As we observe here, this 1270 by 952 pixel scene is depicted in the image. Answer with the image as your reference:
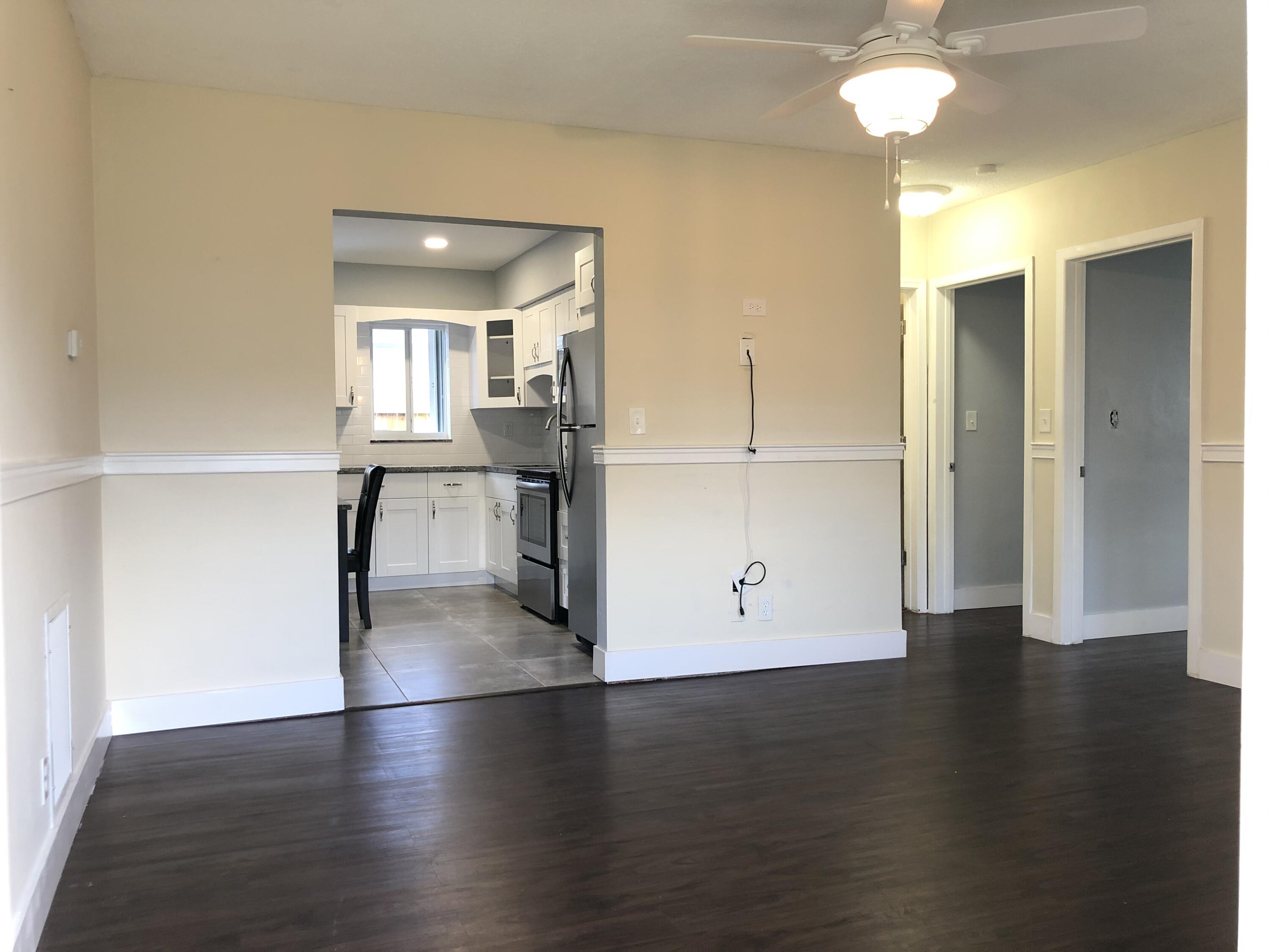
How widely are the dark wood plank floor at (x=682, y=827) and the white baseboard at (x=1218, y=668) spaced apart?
0.89 feet

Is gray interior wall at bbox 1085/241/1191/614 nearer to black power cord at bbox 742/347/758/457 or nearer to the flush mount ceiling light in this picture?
the flush mount ceiling light

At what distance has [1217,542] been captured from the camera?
170 inches

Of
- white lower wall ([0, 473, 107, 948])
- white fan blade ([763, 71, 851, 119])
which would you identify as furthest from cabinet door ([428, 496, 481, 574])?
white fan blade ([763, 71, 851, 119])

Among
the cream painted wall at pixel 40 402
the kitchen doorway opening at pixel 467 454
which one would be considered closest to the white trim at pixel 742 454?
the kitchen doorway opening at pixel 467 454

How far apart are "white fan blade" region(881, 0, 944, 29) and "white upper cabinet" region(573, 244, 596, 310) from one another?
2.83 metres

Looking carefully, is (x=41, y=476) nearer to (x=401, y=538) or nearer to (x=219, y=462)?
(x=219, y=462)

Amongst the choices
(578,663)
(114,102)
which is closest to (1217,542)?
(578,663)

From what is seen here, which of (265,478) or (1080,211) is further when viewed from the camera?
(1080,211)

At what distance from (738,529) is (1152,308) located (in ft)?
9.23

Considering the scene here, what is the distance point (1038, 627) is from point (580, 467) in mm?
2698

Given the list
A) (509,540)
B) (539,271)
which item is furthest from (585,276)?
(509,540)

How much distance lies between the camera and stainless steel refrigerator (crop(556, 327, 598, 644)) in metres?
4.71

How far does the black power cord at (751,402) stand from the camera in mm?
4488

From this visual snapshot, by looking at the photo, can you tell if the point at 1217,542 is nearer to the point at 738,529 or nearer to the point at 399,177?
the point at 738,529
